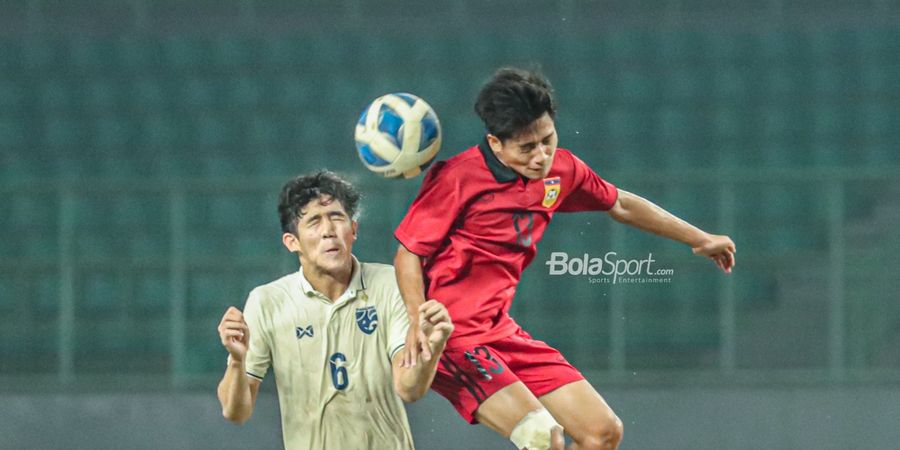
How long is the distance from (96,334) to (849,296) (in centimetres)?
335

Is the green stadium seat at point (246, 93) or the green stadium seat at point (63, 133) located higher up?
the green stadium seat at point (246, 93)

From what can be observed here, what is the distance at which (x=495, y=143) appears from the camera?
3502 millimetres

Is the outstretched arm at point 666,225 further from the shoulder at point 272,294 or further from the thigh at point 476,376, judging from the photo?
the shoulder at point 272,294

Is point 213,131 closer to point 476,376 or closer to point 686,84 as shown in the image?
point 686,84

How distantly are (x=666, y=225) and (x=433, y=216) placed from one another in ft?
2.56

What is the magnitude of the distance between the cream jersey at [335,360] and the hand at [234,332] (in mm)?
379

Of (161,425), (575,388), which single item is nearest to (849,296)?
(575,388)

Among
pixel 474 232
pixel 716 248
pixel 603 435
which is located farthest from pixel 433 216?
pixel 716 248

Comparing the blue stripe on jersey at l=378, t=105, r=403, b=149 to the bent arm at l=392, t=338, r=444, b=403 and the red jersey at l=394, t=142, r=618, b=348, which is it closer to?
the red jersey at l=394, t=142, r=618, b=348

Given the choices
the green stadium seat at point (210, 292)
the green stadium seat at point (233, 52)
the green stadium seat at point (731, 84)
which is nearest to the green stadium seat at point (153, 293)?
the green stadium seat at point (210, 292)

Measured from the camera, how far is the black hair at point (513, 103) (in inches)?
135

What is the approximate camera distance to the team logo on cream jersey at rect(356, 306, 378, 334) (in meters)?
3.28

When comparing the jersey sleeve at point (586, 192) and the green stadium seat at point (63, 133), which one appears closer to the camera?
the jersey sleeve at point (586, 192)

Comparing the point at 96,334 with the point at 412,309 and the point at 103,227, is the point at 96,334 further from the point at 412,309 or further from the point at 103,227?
the point at 412,309
